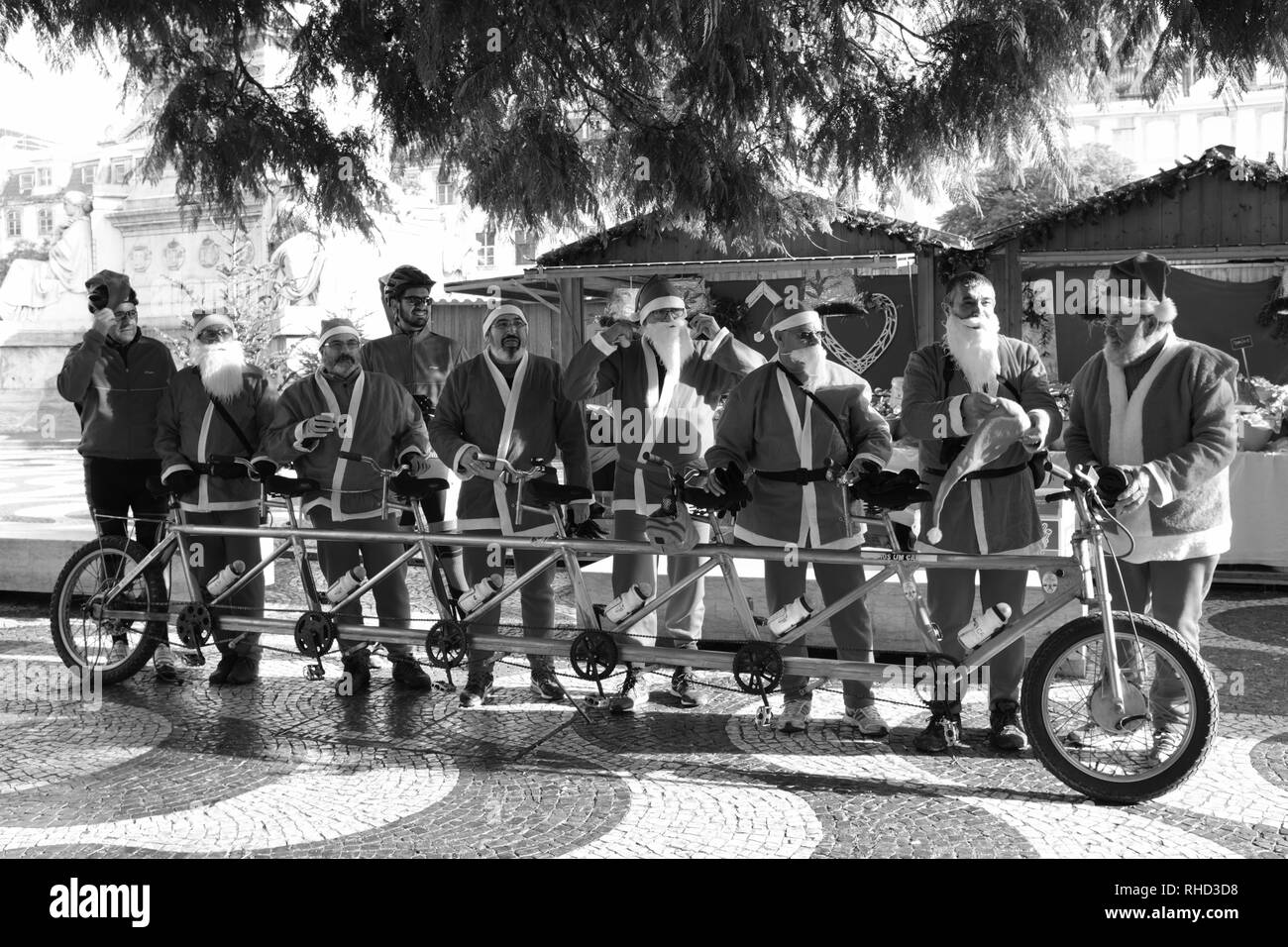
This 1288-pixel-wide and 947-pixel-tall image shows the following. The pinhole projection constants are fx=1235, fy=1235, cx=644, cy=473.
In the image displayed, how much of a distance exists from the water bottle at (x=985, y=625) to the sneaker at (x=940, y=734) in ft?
1.12

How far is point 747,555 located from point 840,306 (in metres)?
8.96

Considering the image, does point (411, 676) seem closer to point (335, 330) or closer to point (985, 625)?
point (335, 330)

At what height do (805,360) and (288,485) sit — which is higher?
(805,360)

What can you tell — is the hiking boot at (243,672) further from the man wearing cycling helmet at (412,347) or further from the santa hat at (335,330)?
the santa hat at (335,330)

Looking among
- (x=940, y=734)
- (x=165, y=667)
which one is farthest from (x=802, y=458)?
(x=165, y=667)

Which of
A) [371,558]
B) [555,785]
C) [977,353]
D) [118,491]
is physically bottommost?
[555,785]

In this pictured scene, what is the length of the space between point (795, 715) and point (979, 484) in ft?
3.92

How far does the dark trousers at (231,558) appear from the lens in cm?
568

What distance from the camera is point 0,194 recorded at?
203 ft

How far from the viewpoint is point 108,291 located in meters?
6.34

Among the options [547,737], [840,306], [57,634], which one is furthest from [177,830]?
[840,306]

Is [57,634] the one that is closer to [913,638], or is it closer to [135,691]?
[135,691]

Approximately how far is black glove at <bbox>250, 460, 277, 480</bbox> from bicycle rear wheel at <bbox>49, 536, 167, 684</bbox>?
78cm

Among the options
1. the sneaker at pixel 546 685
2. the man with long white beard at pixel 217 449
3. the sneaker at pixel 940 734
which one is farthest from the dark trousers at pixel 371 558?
the sneaker at pixel 940 734
